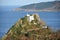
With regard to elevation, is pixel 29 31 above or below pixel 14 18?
below

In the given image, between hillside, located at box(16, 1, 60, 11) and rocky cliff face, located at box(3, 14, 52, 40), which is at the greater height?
hillside, located at box(16, 1, 60, 11)

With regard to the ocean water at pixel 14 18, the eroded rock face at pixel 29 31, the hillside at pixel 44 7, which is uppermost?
the hillside at pixel 44 7

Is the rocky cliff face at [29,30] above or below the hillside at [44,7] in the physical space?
below

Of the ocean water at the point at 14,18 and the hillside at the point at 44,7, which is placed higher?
the hillside at the point at 44,7

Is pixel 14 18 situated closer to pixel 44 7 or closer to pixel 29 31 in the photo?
pixel 29 31

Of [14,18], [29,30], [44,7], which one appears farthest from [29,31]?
[44,7]

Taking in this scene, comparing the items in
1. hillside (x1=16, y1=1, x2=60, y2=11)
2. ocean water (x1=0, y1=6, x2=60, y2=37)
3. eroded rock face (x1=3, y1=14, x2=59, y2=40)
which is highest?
hillside (x1=16, y1=1, x2=60, y2=11)
